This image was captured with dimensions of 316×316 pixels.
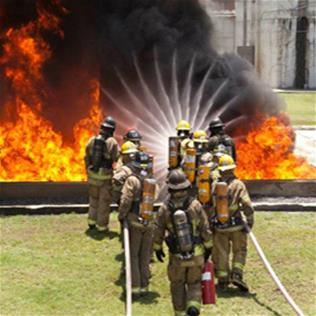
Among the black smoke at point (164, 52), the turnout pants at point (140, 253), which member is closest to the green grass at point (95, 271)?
the turnout pants at point (140, 253)

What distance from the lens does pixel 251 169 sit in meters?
12.8

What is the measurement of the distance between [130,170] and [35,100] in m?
8.00

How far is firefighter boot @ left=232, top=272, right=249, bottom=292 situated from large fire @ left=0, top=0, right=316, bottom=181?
5.76 metres

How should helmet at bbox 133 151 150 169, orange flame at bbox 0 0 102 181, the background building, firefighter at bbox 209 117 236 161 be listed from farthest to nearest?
the background building, orange flame at bbox 0 0 102 181, firefighter at bbox 209 117 236 161, helmet at bbox 133 151 150 169

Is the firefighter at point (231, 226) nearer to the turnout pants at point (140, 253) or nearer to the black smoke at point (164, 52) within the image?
the turnout pants at point (140, 253)

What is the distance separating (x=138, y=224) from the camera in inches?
273

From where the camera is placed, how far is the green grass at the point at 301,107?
25859 millimetres

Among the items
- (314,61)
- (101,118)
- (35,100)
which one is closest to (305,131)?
(101,118)

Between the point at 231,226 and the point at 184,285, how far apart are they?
138cm

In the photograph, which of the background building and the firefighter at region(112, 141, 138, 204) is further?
the background building

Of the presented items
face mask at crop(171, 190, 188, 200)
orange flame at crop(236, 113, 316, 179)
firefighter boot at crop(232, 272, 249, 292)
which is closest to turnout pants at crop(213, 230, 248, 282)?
firefighter boot at crop(232, 272, 249, 292)

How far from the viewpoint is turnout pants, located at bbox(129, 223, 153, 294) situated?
6949mm

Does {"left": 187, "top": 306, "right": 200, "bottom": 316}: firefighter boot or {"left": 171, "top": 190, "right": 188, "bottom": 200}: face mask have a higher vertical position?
{"left": 171, "top": 190, "right": 188, "bottom": 200}: face mask

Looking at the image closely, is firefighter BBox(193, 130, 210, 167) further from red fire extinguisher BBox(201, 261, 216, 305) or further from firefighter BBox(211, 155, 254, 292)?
red fire extinguisher BBox(201, 261, 216, 305)
